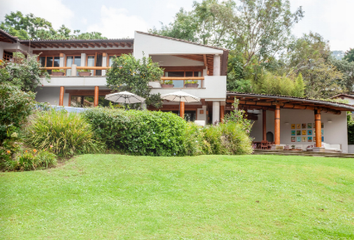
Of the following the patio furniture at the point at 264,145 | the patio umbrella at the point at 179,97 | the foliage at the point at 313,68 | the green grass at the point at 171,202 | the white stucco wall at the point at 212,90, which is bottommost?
the green grass at the point at 171,202

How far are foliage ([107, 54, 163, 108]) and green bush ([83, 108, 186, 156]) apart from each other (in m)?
6.25

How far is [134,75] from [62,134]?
7.82 metres

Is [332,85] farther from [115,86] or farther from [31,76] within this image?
[31,76]

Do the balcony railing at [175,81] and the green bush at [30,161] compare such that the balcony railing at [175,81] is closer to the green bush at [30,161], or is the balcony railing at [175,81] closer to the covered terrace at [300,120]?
the covered terrace at [300,120]

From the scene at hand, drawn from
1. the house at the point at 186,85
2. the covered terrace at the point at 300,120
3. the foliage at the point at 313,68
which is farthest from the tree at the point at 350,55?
the covered terrace at the point at 300,120

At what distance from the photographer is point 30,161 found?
20.8 ft

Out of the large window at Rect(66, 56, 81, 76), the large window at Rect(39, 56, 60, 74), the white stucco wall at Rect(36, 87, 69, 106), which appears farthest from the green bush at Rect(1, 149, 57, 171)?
the large window at Rect(39, 56, 60, 74)

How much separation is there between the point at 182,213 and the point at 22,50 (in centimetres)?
1977

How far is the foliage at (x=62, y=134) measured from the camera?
291 inches

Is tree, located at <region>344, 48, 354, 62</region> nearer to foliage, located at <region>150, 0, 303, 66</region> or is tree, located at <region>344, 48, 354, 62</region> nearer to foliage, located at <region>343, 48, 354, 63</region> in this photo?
foliage, located at <region>343, 48, 354, 63</region>

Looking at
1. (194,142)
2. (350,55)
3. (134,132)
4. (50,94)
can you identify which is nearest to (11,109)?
(134,132)

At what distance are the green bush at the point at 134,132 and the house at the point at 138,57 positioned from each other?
731 cm

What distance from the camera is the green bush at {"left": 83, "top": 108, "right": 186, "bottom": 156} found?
8352 millimetres

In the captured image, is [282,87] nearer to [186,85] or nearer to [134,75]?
[186,85]
